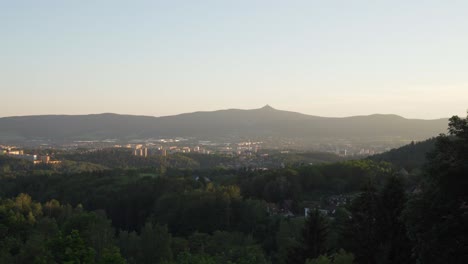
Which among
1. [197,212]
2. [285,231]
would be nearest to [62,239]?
[285,231]

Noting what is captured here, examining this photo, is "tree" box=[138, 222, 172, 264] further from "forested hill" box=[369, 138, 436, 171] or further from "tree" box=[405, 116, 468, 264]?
"forested hill" box=[369, 138, 436, 171]

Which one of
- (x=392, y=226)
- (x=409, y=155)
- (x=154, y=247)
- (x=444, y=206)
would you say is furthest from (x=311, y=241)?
(x=409, y=155)

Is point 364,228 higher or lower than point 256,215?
A: higher

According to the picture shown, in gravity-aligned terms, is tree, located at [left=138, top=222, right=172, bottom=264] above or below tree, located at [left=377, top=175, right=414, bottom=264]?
below

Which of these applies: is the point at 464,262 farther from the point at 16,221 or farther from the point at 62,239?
the point at 16,221

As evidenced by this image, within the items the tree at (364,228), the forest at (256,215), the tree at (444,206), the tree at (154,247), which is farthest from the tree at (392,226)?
the tree at (154,247)

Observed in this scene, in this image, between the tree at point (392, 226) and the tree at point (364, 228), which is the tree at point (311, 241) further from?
the tree at point (392, 226)

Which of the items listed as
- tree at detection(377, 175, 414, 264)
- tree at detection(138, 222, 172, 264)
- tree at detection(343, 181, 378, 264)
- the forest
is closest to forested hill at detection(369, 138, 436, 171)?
the forest

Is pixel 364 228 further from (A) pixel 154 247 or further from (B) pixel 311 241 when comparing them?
(A) pixel 154 247

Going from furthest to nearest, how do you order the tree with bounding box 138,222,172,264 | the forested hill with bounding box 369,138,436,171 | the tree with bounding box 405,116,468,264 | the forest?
the forested hill with bounding box 369,138,436,171
the tree with bounding box 138,222,172,264
the forest
the tree with bounding box 405,116,468,264
